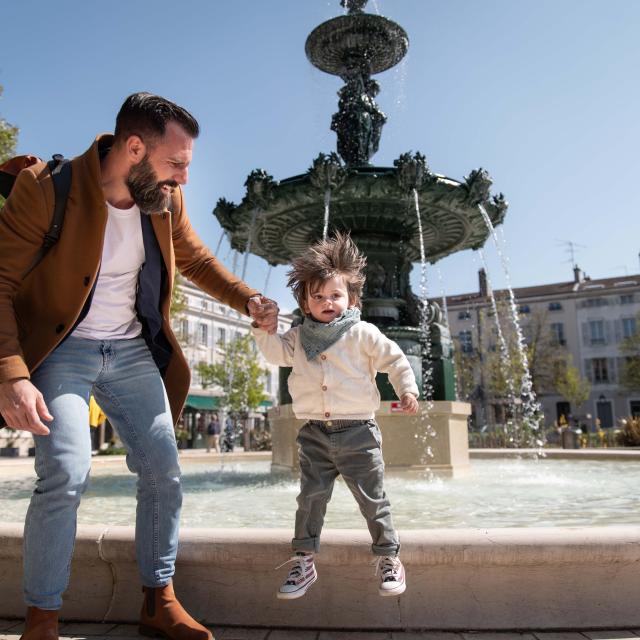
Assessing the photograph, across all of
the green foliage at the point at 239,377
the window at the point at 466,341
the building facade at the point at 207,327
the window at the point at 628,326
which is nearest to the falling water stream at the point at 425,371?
the green foliage at the point at 239,377

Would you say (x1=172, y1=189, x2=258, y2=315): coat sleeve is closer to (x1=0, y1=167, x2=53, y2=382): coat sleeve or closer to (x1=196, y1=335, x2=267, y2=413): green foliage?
(x1=0, y1=167, x2=53, y2=382): coat sleeve

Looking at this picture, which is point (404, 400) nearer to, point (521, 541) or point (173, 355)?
point (521, 541)

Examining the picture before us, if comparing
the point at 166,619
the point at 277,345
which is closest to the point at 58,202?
the point at 277,345

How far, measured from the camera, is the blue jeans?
6.79 ft

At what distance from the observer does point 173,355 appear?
260cm

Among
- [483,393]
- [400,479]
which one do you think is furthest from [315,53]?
[483,393]

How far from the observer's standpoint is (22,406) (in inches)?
77.0

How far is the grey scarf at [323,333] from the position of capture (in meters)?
2.65

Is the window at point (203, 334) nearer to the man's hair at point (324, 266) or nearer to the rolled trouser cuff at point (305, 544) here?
the man's hair at point (324, 266)

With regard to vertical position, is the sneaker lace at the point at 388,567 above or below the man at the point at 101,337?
below

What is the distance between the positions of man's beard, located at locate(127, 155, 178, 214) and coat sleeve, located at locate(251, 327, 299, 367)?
0.65 meters

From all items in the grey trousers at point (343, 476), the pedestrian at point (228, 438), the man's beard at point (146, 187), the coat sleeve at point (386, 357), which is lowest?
the pedestrian at point (228, 438)

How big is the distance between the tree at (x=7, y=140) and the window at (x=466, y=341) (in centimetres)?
4221

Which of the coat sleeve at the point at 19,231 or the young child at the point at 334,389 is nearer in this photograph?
the coat sleeve at the point at 19,231
